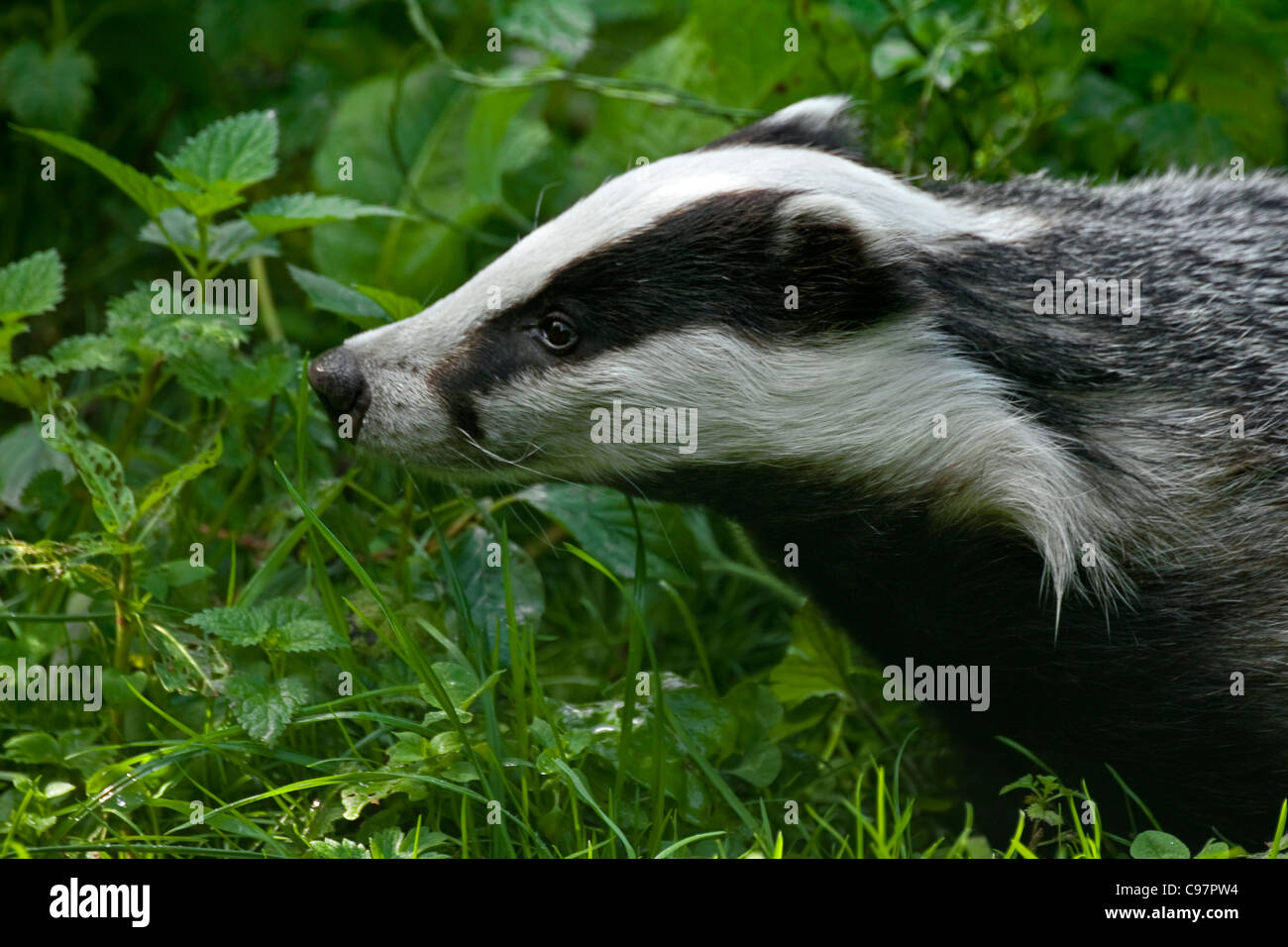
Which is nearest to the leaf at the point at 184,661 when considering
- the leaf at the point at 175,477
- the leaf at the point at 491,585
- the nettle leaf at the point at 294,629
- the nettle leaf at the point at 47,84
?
the nettle leaf at the point at 294,629

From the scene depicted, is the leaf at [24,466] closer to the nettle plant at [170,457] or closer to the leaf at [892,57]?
the nettle plant at [170,457]

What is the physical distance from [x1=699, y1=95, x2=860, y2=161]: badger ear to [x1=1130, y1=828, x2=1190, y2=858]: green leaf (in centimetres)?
158

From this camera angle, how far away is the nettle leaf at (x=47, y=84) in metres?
4.36

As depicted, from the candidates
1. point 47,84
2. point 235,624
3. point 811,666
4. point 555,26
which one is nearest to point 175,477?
point 235,624

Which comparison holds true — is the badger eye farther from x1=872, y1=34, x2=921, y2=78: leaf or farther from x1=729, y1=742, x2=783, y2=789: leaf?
x1=872, y1=34, x2=921, y2=78: leaf

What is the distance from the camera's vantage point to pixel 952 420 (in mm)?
A: 2592

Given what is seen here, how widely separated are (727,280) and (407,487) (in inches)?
42.9

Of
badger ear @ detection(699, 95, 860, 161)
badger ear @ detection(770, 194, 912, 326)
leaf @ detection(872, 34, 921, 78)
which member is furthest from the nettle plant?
leaf @ detection(872, 34, 921, 78)

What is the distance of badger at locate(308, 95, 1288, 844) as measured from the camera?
2.57 meters

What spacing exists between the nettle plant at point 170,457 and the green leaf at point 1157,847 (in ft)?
5.19

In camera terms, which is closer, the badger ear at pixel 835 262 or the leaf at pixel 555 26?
the badger ear at pixel 835 262

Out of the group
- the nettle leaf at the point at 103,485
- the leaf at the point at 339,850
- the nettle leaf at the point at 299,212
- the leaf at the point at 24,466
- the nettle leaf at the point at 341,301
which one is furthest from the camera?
the leaf at the point at 24,466

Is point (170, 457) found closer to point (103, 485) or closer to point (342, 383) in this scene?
point (103, 485)
